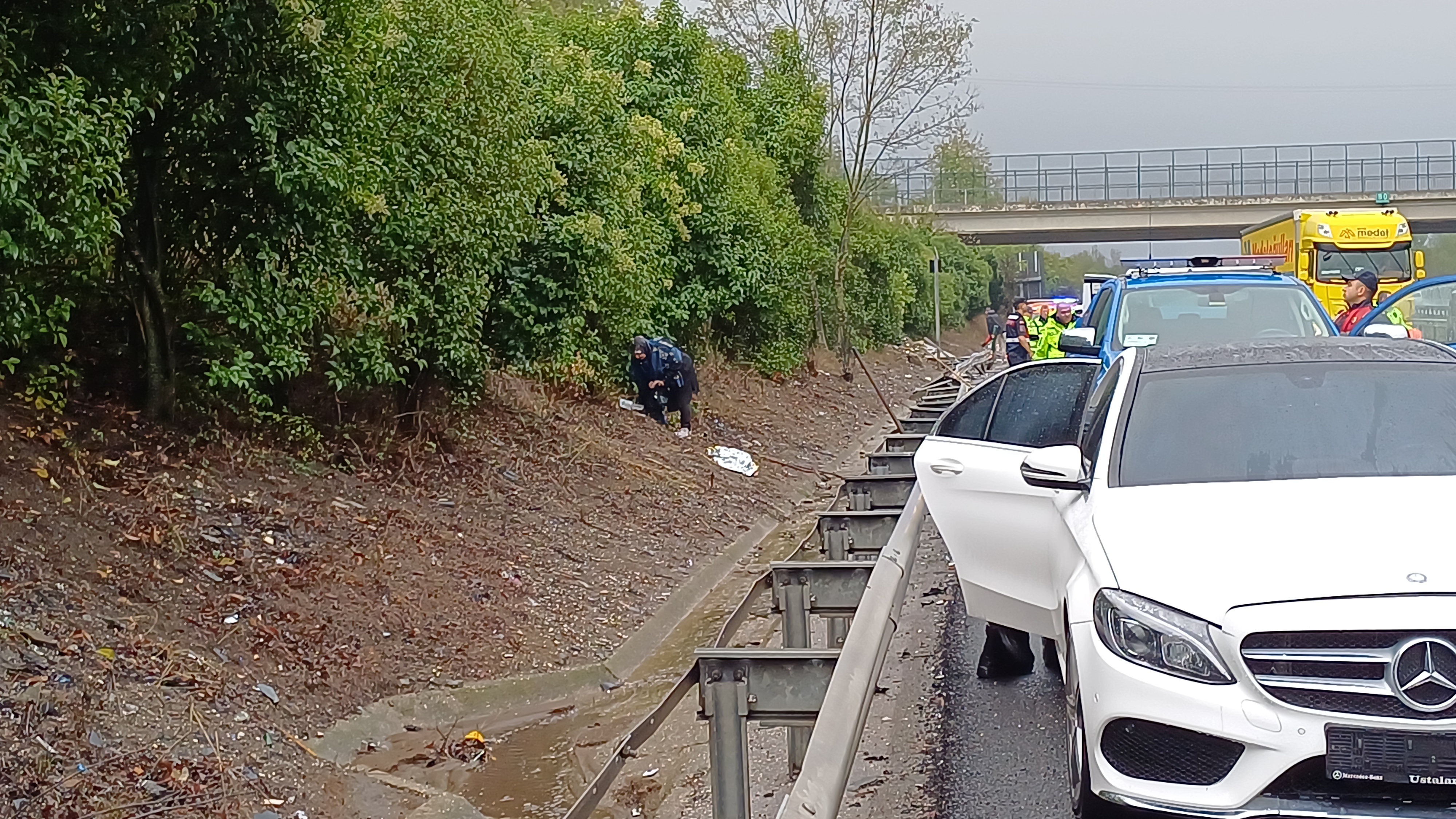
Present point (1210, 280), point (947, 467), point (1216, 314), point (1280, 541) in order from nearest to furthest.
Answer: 1. point (1280, 541)
2. point (947, 467)
3. point (1216, 314)
4. point (1210, 280)

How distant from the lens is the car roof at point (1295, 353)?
5.89m

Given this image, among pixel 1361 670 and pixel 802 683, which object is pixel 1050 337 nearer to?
pixel 802 683

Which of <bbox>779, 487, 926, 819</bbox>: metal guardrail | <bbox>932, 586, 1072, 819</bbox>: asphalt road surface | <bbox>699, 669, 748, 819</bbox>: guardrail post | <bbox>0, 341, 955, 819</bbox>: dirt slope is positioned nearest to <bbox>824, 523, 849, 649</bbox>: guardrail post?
<bbox>932, 586, 1072, 819</bbox>: asphalt road surface

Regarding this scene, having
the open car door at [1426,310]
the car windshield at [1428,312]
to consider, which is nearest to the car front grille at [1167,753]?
the open car door at [1426,310]

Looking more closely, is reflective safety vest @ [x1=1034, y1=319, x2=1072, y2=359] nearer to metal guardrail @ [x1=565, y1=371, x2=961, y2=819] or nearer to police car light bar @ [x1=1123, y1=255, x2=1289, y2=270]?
police car light bar @ [x1=1123, y1=255, x2=1289, y2=270]

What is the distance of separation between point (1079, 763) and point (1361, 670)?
1.04 m

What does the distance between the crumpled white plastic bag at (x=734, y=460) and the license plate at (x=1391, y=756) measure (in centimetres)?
1428

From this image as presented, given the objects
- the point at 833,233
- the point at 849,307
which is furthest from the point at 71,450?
the point at 849,307

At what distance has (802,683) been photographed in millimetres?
5484

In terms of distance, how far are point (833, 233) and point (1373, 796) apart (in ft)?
98.2

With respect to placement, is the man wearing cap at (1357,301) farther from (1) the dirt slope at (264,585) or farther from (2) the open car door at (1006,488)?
(2) the open car door at (1006,488)

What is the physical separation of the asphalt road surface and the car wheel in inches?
31.0

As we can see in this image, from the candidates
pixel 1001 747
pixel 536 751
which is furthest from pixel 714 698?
pixel 536 751

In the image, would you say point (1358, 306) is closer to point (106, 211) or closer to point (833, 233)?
point (106, 211)
